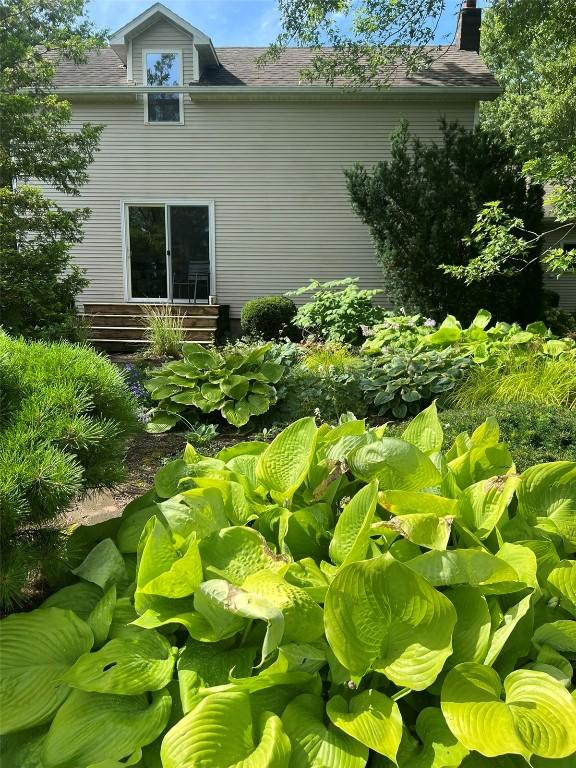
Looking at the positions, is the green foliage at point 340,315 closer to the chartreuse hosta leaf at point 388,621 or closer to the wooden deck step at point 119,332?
the wooden deck step at point 119,332

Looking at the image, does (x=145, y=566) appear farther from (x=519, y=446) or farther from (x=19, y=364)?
(x=519, y=446)

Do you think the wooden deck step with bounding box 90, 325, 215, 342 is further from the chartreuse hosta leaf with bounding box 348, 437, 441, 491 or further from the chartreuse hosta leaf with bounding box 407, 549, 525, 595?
the chartreuse hosta leaf with bounding box 407, 549, 525, 595

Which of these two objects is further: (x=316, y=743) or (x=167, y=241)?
(x=167, y=241)

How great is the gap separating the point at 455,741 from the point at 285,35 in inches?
406

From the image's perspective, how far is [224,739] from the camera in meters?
0.98

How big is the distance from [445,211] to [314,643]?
28.1 ft

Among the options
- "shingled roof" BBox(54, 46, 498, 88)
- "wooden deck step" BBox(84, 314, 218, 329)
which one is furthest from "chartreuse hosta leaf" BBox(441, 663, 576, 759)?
"shingled roof" BBox(54, 46, 498, 88)

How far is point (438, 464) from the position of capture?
1.73m

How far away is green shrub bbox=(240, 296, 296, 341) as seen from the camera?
1000 cm

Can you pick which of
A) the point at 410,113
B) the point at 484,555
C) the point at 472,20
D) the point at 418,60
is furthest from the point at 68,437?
the point at 472,20

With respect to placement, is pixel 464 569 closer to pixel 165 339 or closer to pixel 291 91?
pixel 165 339

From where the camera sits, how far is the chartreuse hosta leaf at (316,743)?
0.99 meters

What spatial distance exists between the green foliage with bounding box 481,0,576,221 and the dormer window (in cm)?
598

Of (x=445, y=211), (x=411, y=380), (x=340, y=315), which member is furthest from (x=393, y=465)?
(x=445, y=211)
